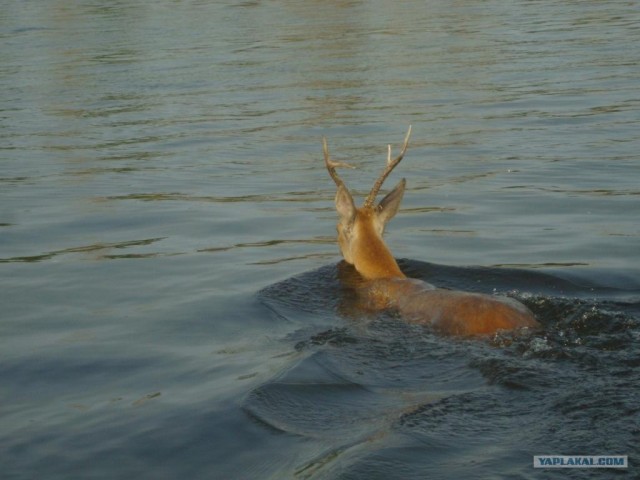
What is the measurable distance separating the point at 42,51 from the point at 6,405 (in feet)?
70.2

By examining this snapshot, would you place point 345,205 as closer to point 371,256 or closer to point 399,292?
point 371,256

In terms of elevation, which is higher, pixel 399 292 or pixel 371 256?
pixel 371 256

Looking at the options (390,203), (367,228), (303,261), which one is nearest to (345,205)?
(367,228)

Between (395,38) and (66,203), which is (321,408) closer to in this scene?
(66,203)

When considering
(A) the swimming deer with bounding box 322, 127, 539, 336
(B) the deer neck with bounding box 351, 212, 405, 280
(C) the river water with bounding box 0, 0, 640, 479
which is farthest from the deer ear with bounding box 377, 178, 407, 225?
(C) the river water with bounding box 0, 0, 640, 479

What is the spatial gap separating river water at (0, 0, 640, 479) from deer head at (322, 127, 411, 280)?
39 cm

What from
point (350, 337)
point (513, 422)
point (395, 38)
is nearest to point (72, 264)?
point (350, 337)

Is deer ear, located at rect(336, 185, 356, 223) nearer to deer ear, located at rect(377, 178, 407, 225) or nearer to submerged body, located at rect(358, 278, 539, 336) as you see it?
deer ear, located at rect(377, 178, 407, 225)

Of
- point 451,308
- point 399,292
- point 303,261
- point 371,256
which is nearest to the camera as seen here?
point 451,308

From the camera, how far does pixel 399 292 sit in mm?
8242

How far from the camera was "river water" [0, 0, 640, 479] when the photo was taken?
6.17 m

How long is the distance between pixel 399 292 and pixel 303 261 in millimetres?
2272

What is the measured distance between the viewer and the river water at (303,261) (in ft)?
20.2

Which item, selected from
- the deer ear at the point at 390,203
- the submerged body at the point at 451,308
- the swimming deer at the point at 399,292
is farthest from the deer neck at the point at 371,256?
the submerged body at the point at 451,308
